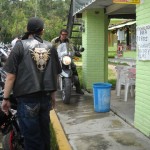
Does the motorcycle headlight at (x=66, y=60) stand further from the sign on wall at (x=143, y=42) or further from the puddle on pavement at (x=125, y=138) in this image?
the puddle on pavement at (x=125, y=138)

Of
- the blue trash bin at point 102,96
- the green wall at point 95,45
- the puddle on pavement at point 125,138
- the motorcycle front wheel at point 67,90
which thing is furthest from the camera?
the green wall at point 95,45

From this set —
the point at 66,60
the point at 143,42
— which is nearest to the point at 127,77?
the point at 66,60

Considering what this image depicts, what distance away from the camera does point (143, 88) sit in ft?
18.9

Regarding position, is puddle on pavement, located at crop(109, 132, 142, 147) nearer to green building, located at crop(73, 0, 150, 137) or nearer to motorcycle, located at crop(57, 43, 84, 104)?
motorcycle, located at crop(57, 43, 84, 104)

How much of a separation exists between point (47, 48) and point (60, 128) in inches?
94.3

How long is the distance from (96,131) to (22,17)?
3759 centimetres

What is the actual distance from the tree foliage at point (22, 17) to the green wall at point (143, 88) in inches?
1093

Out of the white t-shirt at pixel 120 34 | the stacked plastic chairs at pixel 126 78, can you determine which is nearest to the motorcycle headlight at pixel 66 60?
the stacked plastic chairs at pixel 126 78

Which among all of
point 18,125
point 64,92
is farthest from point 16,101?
point 64,92

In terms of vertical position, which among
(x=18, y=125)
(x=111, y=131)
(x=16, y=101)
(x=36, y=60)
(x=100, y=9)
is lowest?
(x=111, y=131)

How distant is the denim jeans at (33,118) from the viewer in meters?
4.06

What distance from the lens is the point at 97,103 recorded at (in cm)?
734

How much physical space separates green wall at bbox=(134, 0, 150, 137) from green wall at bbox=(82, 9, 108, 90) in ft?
14.4

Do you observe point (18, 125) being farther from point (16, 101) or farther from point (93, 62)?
point (93, 62)
